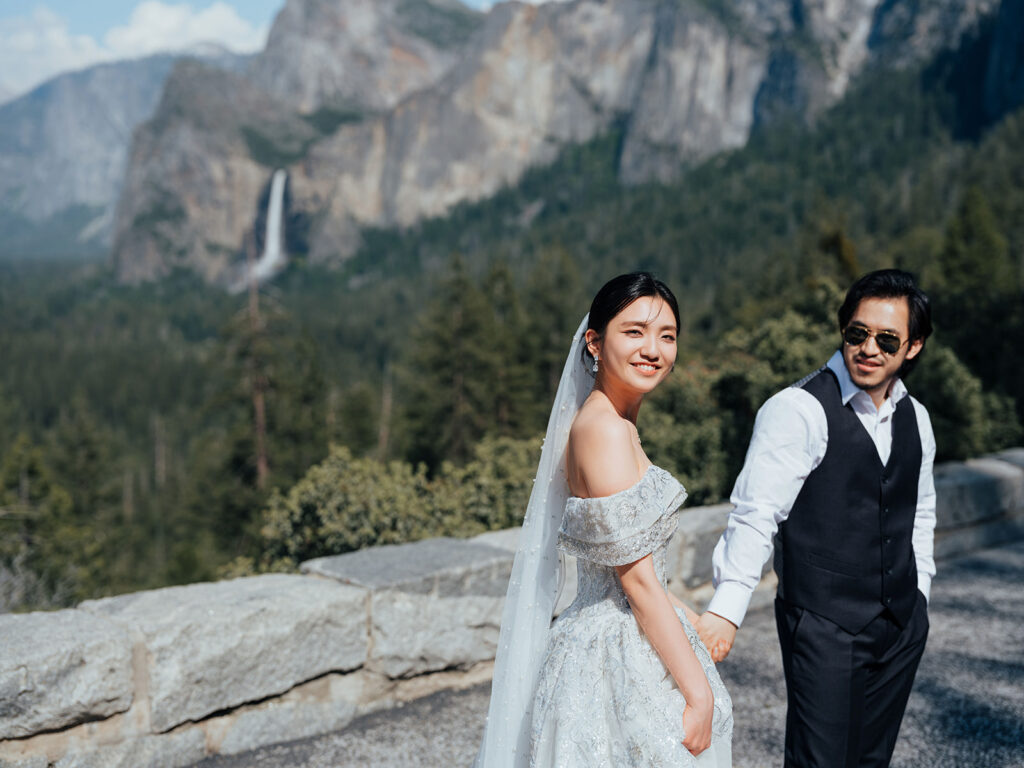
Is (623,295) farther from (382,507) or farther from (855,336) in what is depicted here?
(382,507)

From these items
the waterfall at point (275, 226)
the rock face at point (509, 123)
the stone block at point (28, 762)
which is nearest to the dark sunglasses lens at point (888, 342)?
the stone block at point (28, 762)

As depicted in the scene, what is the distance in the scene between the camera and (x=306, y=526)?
8164mm

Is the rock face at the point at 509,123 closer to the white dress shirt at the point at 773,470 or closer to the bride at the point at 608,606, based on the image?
the white dress shirt at the point at 773,470

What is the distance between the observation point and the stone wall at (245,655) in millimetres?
3031

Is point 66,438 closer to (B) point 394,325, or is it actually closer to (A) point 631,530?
(A) point 631,530

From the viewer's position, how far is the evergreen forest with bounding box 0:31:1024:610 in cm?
899

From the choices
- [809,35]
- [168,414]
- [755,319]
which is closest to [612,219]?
[809,35]

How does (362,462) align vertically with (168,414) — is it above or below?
above

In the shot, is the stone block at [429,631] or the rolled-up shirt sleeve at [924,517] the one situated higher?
the rolled-up shirt sleeve at [924,517]

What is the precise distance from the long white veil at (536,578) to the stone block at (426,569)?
164 centimetres

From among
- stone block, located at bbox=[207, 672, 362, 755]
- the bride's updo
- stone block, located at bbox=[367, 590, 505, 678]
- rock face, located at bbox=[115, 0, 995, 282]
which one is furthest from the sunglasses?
rock face, located at bbox=[115, 0, 995, 282]

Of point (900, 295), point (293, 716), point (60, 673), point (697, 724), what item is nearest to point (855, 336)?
point (900, 295)

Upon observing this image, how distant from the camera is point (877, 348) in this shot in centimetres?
258

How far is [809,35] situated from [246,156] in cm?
11463
